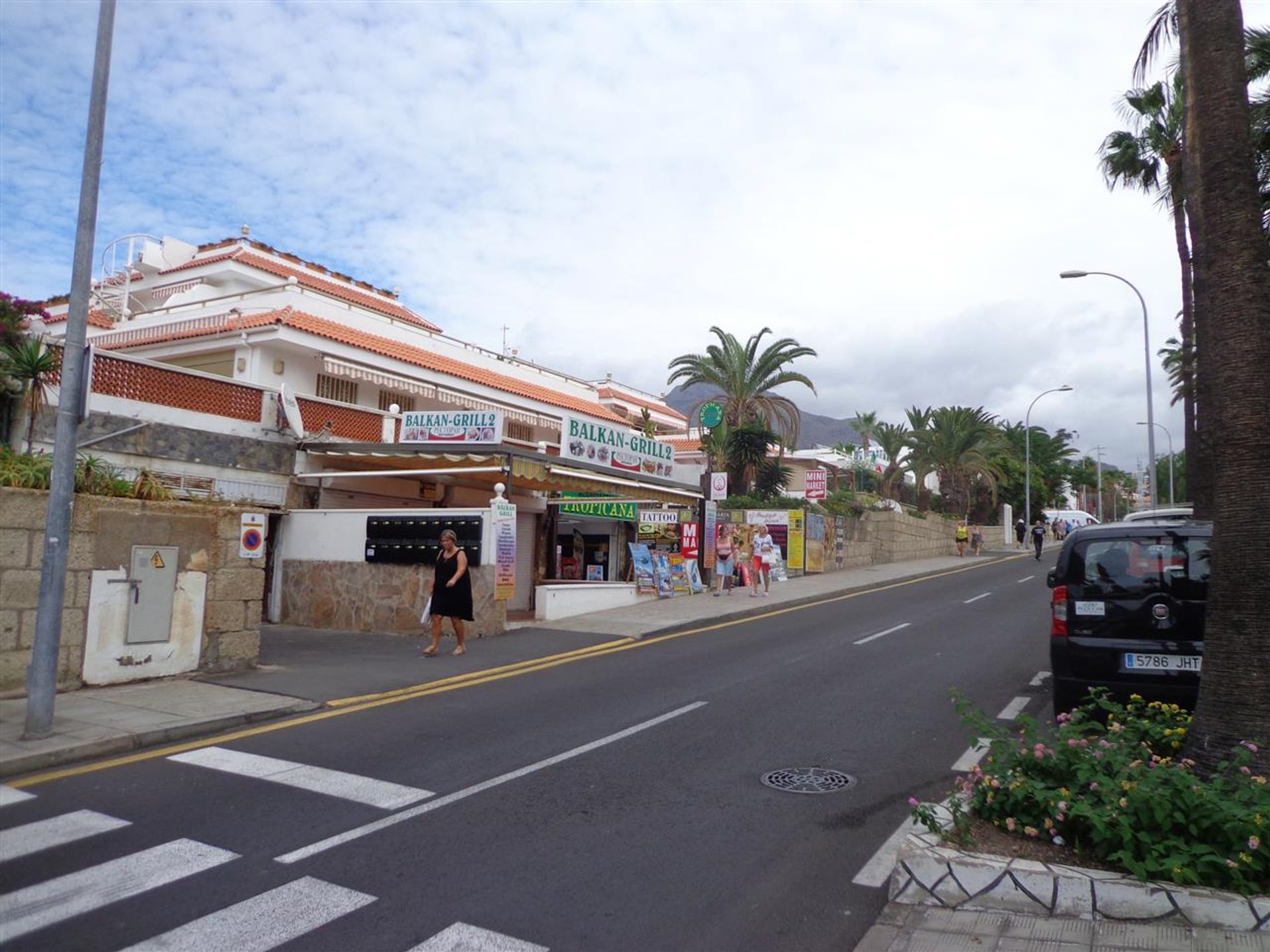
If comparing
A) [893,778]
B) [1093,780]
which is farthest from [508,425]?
[1093,780]

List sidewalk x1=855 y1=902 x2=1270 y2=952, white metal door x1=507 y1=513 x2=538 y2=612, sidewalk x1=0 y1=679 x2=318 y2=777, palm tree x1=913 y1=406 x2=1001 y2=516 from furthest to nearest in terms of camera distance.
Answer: palm tree x1=913 y1=406 x2=1001 y2=516, white metal door x1=507 y1=513 x2=538 y2=612, sidewalk x1=0 y1=679 x2=318 y2=777, sidewalk x1=855 y1=902 x2=1270 y2=952

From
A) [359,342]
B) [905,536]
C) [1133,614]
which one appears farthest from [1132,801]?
[905,536]

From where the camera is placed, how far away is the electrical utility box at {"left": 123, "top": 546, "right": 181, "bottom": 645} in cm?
982

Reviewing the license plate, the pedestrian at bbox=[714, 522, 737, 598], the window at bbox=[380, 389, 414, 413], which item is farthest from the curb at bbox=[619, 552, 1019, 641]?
the window at bbox=[380, 389, 414, 413]

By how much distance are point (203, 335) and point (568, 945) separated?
19404mm

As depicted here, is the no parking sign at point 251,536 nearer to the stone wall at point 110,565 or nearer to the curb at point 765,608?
the stone wall at point 110,565

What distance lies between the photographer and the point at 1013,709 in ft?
29.2

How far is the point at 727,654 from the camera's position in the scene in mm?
12711

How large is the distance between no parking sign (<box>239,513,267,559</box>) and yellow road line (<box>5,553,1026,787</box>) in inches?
102

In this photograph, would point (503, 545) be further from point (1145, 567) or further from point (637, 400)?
point (637, 400)

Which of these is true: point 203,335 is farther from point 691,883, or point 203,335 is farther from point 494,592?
point 691,883

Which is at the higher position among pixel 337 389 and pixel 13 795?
pixel 337 389

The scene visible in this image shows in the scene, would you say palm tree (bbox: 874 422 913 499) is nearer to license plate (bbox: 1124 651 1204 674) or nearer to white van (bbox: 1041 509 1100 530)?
white van (bbox: 1041 509 1100 530)

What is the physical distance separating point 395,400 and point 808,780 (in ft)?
61.2
